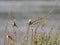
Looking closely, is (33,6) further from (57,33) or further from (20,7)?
(57,33)

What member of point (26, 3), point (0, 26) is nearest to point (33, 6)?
point (26, 3)

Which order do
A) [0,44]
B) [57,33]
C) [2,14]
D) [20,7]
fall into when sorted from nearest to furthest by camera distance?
[57,33] < [0,44] < [2,14] < [20,7]

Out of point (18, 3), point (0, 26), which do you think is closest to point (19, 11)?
point (18, 3)

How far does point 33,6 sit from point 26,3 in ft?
1.03

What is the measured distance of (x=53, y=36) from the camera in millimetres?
2344

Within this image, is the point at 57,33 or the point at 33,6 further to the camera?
the point at 33,6

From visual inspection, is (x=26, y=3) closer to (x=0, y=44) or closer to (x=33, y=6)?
(x=33, y=6)

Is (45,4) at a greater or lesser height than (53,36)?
lesser

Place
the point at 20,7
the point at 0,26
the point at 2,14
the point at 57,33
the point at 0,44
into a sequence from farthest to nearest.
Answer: the point at 20,7 → the point at 2,14 → the point at 0,26 → the point at 0,44 → the point at 57,33

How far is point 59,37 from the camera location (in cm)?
234

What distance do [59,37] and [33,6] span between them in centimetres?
487

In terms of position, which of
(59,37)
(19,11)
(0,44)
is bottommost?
(19,11)

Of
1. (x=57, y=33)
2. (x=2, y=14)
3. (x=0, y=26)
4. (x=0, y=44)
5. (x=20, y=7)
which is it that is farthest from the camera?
(x=20, y=7)

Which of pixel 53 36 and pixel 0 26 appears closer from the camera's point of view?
pixel 53 36
